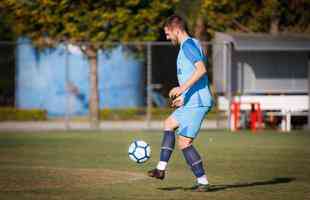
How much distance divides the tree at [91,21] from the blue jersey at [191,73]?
1808 centimetres

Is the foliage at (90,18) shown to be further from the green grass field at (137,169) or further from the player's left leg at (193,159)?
the player's left leg at (193,159)

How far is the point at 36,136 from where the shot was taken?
24797 mm

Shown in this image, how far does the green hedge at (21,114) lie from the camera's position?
29.3 meters

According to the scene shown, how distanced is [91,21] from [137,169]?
15.6 metres

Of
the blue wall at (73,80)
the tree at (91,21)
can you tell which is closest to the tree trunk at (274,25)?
the tree at (91,21)

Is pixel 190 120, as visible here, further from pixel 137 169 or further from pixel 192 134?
pixel 137 169

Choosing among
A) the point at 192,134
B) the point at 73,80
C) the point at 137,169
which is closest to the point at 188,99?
the point at 192,134

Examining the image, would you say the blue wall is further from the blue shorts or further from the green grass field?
the blue shorts

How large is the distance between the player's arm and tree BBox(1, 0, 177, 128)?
18139mm

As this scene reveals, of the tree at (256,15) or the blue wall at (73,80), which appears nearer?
the tree at (256,15)

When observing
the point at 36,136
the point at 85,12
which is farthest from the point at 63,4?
the point at 36,136

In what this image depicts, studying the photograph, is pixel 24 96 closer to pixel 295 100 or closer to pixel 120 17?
pixel 120 17

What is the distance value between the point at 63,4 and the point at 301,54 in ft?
24.4

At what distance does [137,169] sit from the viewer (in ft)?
47.4
